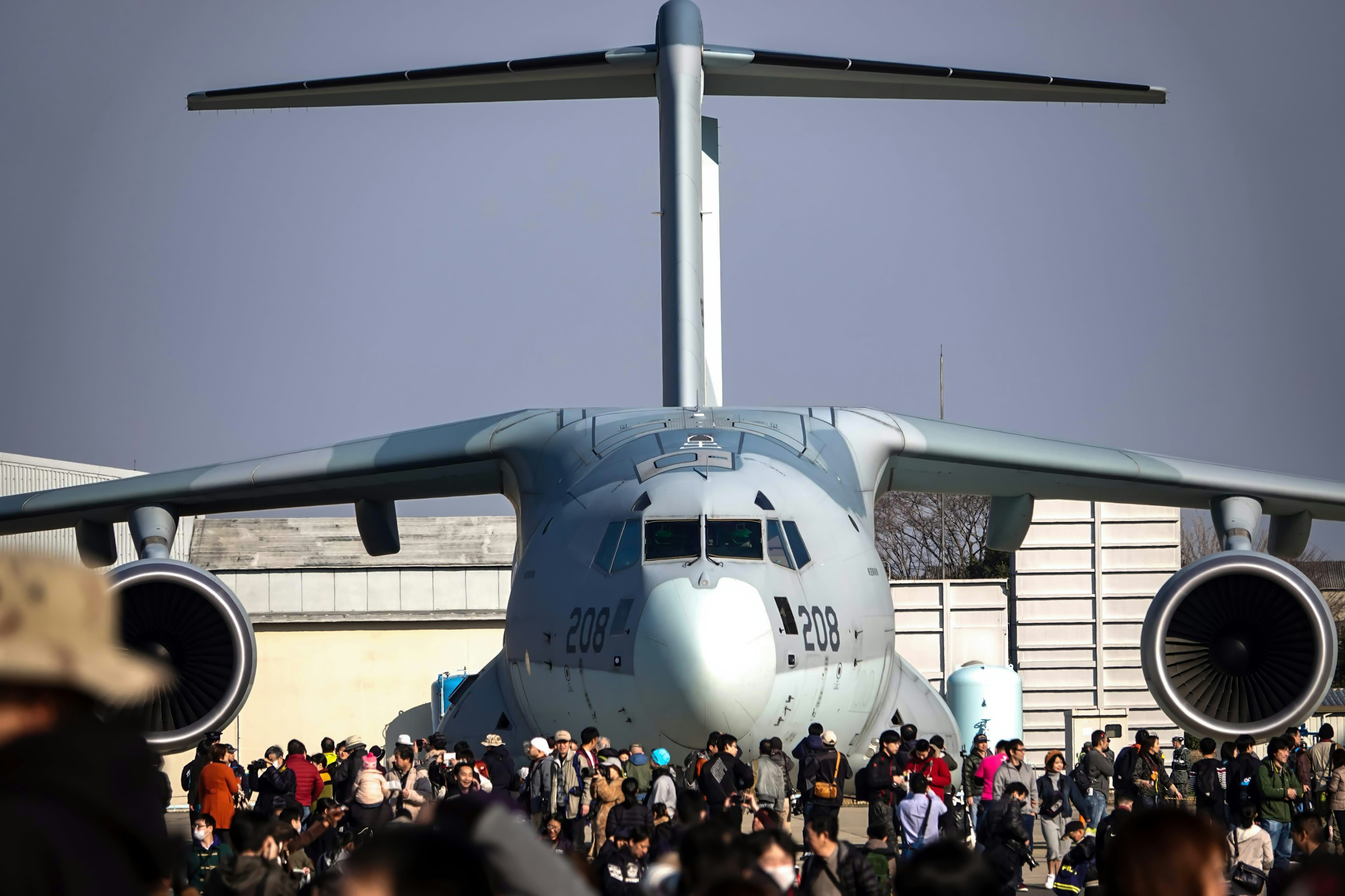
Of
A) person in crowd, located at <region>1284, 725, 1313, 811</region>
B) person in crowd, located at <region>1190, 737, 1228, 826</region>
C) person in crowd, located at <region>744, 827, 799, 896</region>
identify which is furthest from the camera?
person in crowd, located at <region>1284, 725, 1313, 811</region>

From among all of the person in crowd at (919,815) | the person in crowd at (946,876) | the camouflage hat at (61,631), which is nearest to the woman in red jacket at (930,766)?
the person in crowd at (919,815)

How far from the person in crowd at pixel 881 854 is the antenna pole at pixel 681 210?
5811 millimetres

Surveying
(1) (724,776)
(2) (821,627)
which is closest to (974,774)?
(2) (821,627)

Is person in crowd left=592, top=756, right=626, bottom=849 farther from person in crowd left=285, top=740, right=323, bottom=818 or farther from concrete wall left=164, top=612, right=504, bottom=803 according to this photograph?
concrete wall left=164, top=612, right=504, bottom=803

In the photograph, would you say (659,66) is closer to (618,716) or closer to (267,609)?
(618,716)

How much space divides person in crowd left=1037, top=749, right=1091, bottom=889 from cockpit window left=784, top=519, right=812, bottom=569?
80.6 inches

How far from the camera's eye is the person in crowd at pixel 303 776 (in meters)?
11.7

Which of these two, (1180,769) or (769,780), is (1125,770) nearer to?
(769,780)

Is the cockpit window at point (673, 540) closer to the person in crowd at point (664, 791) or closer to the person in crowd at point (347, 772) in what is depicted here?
the person in crowd at point (664, 791)

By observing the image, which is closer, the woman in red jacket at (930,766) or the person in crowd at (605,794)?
the person in crowd at (605,794)

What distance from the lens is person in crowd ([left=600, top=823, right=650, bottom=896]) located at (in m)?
6.59

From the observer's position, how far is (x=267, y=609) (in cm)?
2681

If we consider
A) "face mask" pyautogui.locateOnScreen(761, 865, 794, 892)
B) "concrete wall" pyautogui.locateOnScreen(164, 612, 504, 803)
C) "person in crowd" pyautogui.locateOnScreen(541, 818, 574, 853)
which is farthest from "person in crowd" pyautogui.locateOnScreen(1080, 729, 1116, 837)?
"concrete wall" pyautogui.locateOnScreen(164, 612, 504, 803)

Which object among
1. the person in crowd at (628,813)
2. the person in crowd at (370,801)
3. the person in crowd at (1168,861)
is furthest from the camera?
the person in crowd at (370,801)
